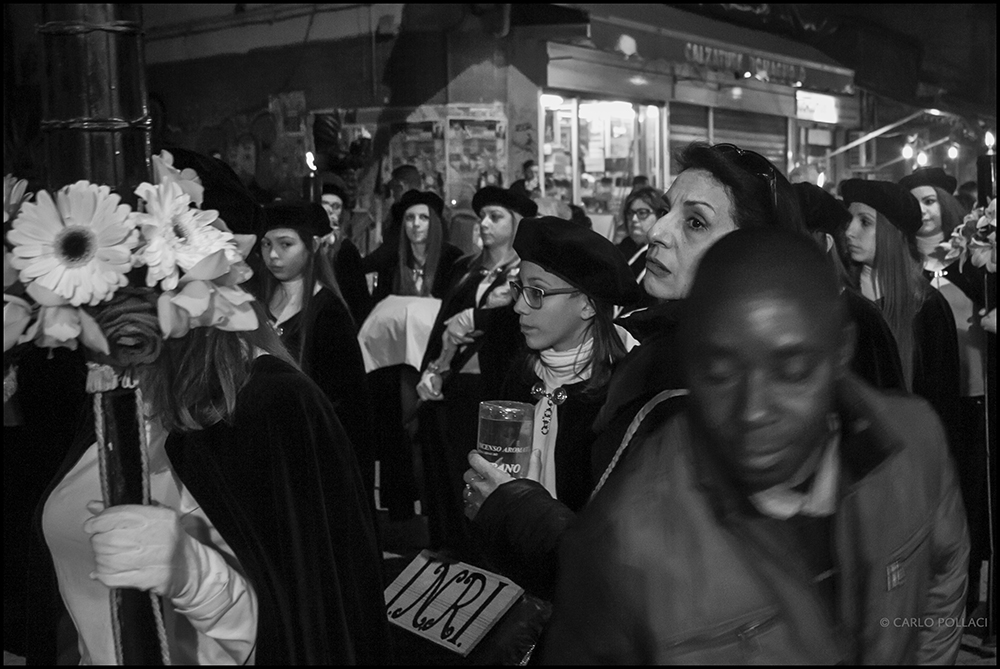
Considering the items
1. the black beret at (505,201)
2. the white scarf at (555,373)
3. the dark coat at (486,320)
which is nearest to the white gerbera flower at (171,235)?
the white scarf at (555,373)

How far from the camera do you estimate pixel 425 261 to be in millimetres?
8039

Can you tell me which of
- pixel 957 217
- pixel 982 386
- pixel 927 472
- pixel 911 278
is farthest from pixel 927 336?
pixel 927 472

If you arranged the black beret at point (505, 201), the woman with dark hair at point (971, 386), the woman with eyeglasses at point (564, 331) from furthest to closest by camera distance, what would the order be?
the black beret at point (505, 201), the woman with dark hair at point (971, 386), the woman with eyeglasses at point (564, 331)

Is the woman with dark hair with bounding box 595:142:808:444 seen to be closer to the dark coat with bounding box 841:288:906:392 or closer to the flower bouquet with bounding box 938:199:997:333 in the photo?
the dark coat with bounding box 841:288:906:392

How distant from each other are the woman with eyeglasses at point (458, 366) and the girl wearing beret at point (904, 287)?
1867mm

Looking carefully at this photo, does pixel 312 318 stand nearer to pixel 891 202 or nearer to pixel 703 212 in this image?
pixel 891 202

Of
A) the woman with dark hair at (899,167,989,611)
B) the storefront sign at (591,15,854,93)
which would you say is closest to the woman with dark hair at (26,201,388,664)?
the woman with dark hair at (899,167,989,611)

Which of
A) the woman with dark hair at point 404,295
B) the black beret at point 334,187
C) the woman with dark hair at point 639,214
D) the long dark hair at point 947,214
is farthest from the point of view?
the black beret at point 334,187

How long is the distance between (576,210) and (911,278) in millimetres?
6260

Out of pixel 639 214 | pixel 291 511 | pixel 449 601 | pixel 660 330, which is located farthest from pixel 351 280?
pixel 660 330

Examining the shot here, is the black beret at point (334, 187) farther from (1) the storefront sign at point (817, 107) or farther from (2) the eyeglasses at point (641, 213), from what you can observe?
(1) the storefront sign at point (817, 107)

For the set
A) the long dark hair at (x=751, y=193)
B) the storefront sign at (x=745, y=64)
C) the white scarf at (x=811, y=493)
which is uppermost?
the storefront sign at (x=745, y=64)

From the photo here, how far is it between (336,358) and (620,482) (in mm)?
4010

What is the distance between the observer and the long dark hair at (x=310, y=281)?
549cm
